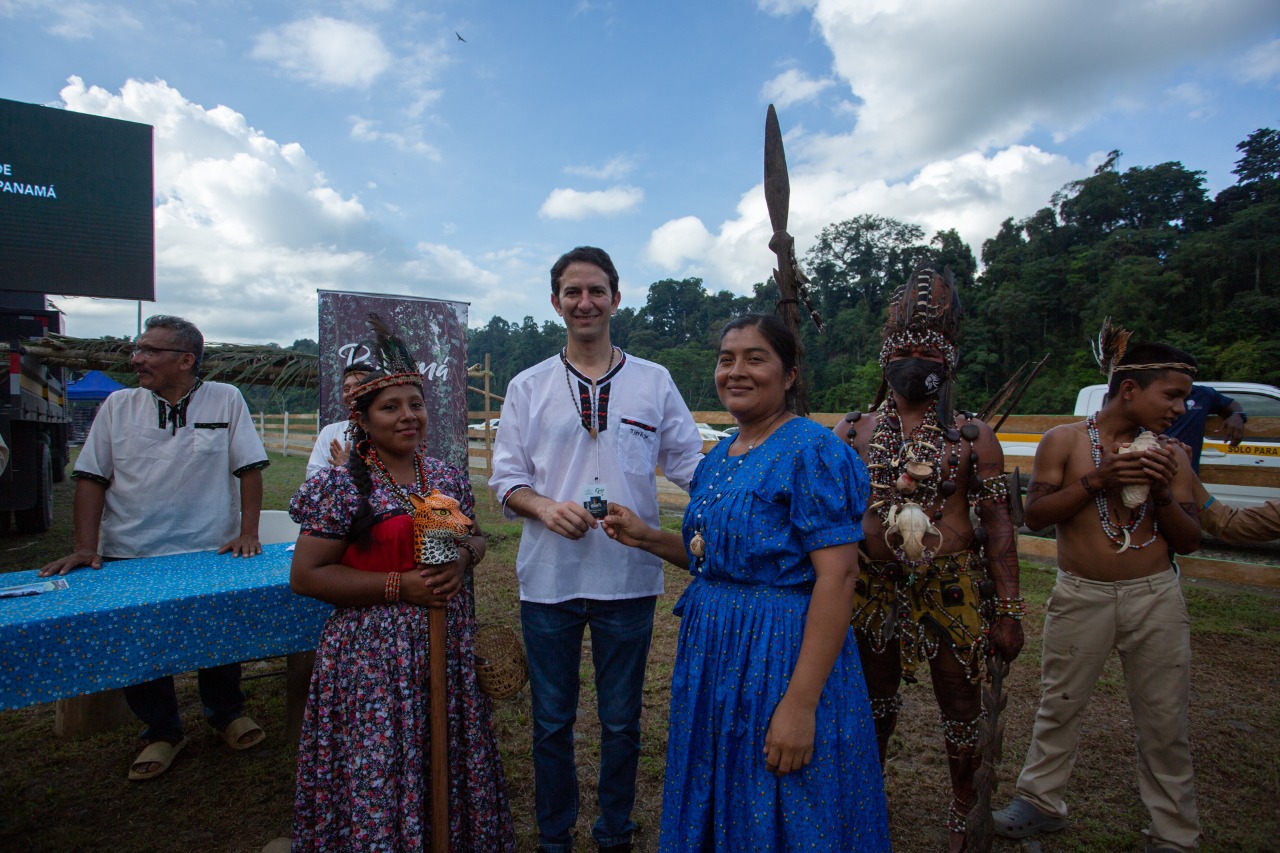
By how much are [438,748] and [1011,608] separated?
1.98 m

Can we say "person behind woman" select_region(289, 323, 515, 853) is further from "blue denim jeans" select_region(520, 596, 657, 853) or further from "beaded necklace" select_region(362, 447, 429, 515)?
"blue denim jeans" select_region(520, 596, 657, 853)

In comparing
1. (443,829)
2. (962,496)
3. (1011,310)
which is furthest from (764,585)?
(1011,310)

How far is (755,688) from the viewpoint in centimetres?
167

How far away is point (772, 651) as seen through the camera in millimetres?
1677

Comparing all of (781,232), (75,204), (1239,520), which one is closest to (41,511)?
(75,204)

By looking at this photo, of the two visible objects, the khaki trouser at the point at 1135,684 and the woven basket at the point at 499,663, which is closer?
the woven basket at the point at 499,663

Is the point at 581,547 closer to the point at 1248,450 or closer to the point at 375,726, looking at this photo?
the point at 375,726

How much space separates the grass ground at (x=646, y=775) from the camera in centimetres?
276

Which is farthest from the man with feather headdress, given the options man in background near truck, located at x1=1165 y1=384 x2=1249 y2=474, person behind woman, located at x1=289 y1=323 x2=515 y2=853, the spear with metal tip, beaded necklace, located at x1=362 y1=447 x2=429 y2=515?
man in background near truck, located at x1=1165 y1=384 x2=1249 y2=474

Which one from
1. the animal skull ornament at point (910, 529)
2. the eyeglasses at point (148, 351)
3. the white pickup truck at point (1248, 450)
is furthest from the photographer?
the white pickup truck at point (1248, 450)

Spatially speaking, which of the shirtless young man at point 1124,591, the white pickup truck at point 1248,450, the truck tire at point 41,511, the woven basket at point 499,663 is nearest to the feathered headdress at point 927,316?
the shirtless young man at point 1124,591

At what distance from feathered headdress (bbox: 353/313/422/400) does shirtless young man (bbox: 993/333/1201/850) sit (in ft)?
8.51

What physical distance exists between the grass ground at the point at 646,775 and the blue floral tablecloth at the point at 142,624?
0.90m

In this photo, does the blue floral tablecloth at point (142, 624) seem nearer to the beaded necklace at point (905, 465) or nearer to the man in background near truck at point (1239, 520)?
the beaded necklace at point (905, 465)
